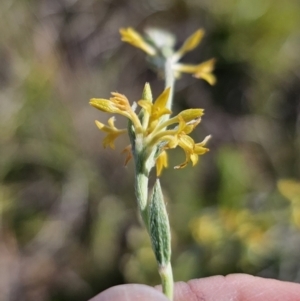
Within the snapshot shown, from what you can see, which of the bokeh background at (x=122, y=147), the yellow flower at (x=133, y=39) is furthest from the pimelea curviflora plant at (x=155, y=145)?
the bokeh background at (x=122, y=147)

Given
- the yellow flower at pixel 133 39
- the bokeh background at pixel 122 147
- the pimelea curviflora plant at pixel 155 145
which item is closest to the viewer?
the pimelea curviflora plant at pixel 155 145

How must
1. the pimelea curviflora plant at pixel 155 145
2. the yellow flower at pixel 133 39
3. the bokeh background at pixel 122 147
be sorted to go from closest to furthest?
the pimelea curviflora plant at pixel 155 145
the yellow flower at pixel 133 39
the bokeh background at pixel 122 147

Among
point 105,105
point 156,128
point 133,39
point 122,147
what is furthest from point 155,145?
point 122,147

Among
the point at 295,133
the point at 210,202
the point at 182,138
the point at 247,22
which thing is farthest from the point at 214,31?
the point at 182,138

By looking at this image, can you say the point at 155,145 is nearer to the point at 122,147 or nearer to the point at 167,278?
the point at 167,278

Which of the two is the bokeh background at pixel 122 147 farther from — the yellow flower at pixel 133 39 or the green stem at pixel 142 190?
the green stem at pixel 142 190

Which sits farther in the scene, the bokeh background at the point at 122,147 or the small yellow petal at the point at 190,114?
the bokeh background at the point at 122,147

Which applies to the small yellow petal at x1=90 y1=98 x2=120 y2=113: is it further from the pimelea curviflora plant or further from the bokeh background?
the bokeh background

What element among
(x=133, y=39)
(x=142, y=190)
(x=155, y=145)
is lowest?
(x=142, y=190)

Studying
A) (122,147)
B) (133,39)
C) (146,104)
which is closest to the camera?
(146,104)
